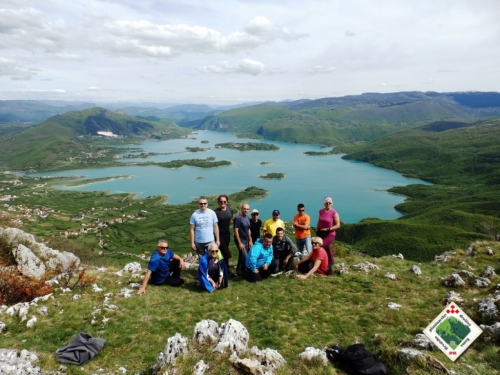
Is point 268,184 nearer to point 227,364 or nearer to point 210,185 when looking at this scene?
point 210,185

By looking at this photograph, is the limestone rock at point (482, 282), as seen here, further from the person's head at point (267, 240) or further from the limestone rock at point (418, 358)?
the person's head at point (267, 240)

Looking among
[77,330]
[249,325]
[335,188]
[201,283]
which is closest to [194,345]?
[249,325]

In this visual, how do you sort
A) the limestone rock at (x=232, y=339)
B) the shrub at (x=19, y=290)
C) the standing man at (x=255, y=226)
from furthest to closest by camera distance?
the standing man at (x=255, y=226) → the shrub at (x=19, y=290) → the limestone rock at (x=232, y=339)

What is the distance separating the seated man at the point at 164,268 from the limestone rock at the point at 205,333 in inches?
203

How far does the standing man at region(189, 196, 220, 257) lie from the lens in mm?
13180

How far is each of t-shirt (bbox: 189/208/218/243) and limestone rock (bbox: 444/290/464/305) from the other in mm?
10018

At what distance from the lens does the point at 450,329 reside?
19.3ft

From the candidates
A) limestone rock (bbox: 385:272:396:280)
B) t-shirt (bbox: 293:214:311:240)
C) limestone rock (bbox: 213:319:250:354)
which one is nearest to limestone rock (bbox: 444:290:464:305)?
limestone rock (bbox: 385:272:396:280)

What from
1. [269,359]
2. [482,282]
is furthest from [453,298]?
[269,359]

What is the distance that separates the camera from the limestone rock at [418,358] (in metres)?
5.89

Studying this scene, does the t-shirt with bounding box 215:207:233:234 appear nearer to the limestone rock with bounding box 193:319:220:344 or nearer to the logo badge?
the limestone rock with bounding box 193:319:220:344

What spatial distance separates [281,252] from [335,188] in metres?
150

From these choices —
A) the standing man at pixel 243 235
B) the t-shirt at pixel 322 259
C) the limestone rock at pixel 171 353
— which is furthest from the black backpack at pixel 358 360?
the standing man at pixel 243 235

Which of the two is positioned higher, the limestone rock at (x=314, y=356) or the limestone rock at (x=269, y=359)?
the limestone rock at (x=269, y=359)
